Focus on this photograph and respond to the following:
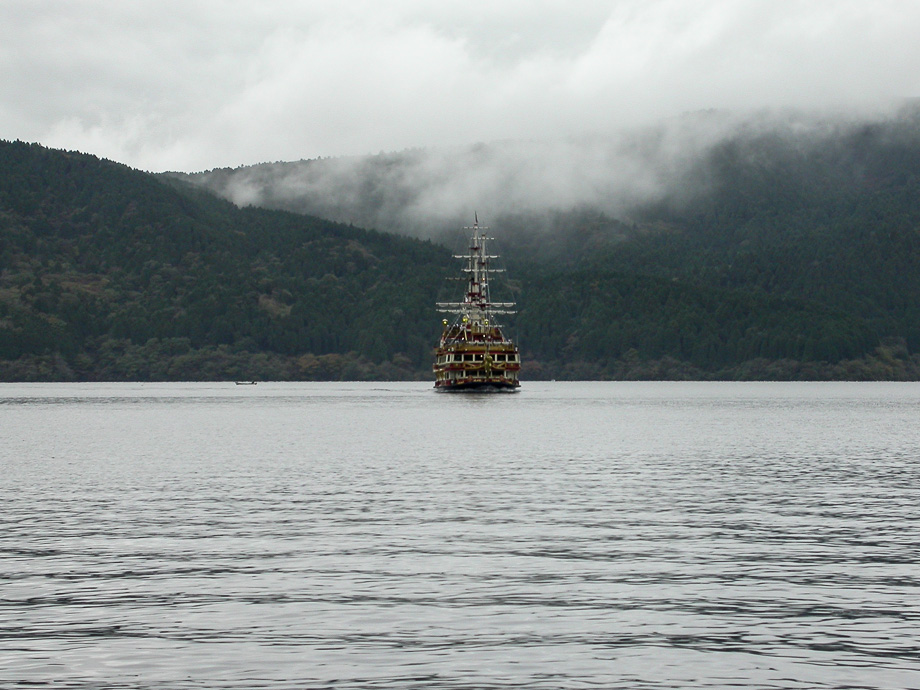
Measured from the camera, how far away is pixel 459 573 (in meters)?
35.7

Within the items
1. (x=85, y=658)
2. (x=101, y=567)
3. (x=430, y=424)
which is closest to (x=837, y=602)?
(x=85, y=658)

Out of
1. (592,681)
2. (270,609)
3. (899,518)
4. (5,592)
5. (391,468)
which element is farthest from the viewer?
(391,468)

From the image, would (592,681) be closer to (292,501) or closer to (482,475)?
(292,501)

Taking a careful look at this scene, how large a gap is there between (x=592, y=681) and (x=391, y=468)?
5312cm

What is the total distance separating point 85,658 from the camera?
83.6ft

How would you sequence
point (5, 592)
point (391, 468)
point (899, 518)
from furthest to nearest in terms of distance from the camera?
point (391, 468) → point (899, 518) → point (5, 592)

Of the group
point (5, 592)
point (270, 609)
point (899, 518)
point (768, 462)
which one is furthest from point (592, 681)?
point (768, 462)

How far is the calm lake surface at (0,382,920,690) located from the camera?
984 inches

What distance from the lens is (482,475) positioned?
71500 millimetres

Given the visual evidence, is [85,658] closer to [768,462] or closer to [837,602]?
[837,602]

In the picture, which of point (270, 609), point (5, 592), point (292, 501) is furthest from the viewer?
point (292, 501)

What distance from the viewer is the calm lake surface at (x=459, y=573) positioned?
2500 centimetres

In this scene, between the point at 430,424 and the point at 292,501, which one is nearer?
the point at 292,501

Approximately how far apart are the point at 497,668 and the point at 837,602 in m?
11.0
